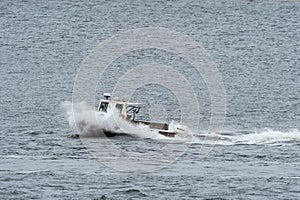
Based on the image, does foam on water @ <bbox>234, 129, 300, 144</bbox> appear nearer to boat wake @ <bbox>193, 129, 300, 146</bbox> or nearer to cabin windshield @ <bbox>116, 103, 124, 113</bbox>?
boat wake @ <bbox>193, 129, 300, 146</bbox>

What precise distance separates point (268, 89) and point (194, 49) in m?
44.4

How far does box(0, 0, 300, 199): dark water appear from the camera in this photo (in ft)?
216

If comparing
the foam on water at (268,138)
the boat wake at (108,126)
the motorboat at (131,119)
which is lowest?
the boat wake at (108,126)

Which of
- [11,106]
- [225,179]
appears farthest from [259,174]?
[11,106]

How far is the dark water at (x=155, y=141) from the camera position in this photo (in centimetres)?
6575

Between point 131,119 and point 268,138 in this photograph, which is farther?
point 131,119

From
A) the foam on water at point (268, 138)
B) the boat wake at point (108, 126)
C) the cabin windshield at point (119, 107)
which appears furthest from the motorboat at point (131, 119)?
the foam on water at point (268, 138)

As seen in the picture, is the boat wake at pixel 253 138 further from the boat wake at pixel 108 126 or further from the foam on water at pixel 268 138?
the boat wake at pixel 108 126

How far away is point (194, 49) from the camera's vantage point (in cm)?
16038

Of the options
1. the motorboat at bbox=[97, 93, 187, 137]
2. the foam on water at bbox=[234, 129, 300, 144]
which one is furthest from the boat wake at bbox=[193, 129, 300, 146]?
the motorboat at bbox=[97, 93, 187, 137]

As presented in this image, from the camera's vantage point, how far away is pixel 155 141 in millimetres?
82812

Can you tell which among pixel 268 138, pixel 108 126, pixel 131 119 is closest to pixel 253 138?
pixel 268 138

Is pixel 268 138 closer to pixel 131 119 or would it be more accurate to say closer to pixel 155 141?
pixel 155 141

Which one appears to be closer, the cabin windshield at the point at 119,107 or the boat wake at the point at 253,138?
the boat wake at the point at 253,138
